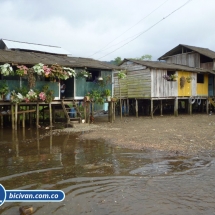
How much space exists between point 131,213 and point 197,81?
22.7m

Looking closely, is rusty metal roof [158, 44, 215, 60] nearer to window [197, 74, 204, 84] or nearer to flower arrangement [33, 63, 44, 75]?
window [197, 74, 204, 84]

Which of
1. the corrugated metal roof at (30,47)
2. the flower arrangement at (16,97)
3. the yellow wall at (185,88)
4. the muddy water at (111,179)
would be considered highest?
the corrugated metal roof at (30,47)

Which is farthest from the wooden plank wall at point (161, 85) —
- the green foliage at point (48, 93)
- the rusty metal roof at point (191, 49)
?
the green foliage at point (48, 93)

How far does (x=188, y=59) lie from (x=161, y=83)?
7674 mm

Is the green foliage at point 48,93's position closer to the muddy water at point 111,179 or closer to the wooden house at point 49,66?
the wooden house at point 49,66

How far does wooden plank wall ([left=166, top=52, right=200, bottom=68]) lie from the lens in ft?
86.6

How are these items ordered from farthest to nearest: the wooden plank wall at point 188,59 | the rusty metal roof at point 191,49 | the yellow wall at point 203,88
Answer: the wooden plank wall at point 188,59 < the rusty metal roof at point 191,49 < the yellow wall at point 203,88

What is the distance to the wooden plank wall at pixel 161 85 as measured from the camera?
68.6 ft

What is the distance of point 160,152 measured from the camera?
866cm

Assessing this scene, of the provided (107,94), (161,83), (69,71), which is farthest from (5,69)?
(161,83)

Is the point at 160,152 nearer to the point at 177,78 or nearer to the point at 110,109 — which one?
the point at 110,109

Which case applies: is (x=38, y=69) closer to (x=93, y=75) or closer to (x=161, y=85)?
(x=93, y=75)

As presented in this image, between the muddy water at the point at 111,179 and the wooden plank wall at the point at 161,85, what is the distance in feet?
40.7

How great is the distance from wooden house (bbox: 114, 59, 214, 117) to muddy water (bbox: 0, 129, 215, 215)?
492 inches
